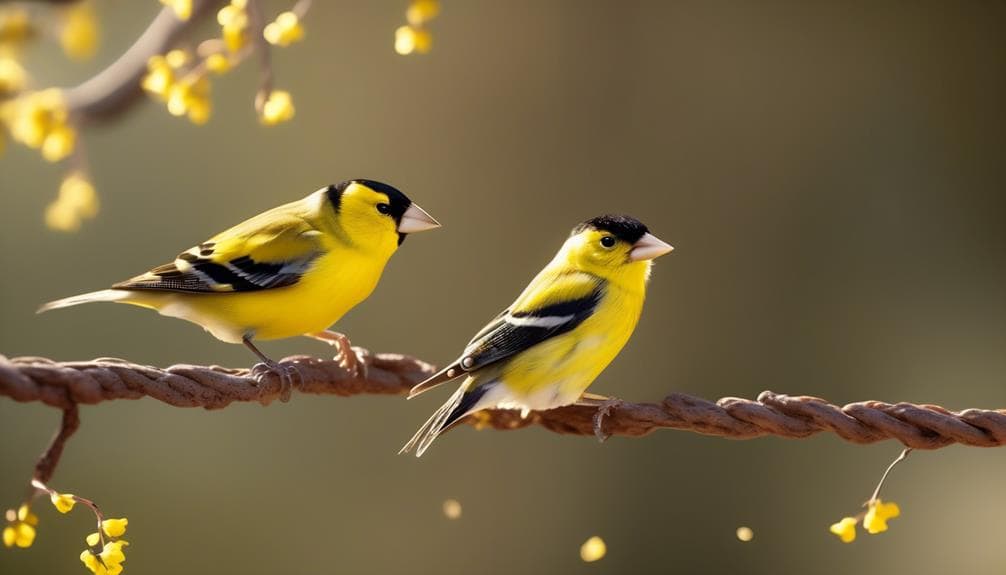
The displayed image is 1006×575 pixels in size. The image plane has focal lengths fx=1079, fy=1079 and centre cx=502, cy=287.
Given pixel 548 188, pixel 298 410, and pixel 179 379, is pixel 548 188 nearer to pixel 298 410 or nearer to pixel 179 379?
pixel 298 410

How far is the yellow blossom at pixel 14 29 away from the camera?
0.84 metres

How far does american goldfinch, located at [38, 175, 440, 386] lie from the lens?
1763 millimetres

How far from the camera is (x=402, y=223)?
5.97ft

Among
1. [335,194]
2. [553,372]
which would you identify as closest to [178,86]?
[335,194]

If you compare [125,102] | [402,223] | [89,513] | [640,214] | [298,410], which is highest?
[125,102]

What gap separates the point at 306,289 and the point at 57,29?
0.87 meters

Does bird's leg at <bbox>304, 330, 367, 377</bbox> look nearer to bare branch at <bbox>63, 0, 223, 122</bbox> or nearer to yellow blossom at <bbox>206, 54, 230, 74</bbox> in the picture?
bare branch at <bbox>63, 0, 223, 122</bbox>

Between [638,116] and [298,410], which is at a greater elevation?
[638,116]

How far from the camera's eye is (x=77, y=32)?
938 mm

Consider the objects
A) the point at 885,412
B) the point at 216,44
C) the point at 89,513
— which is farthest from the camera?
the point at 89,513

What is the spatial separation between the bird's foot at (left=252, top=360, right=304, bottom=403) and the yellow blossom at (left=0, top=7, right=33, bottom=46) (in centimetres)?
83

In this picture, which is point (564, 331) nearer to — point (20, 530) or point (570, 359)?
point (570, 359)

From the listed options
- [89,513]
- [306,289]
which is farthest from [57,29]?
[89,513]

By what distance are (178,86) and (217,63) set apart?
5 cm
